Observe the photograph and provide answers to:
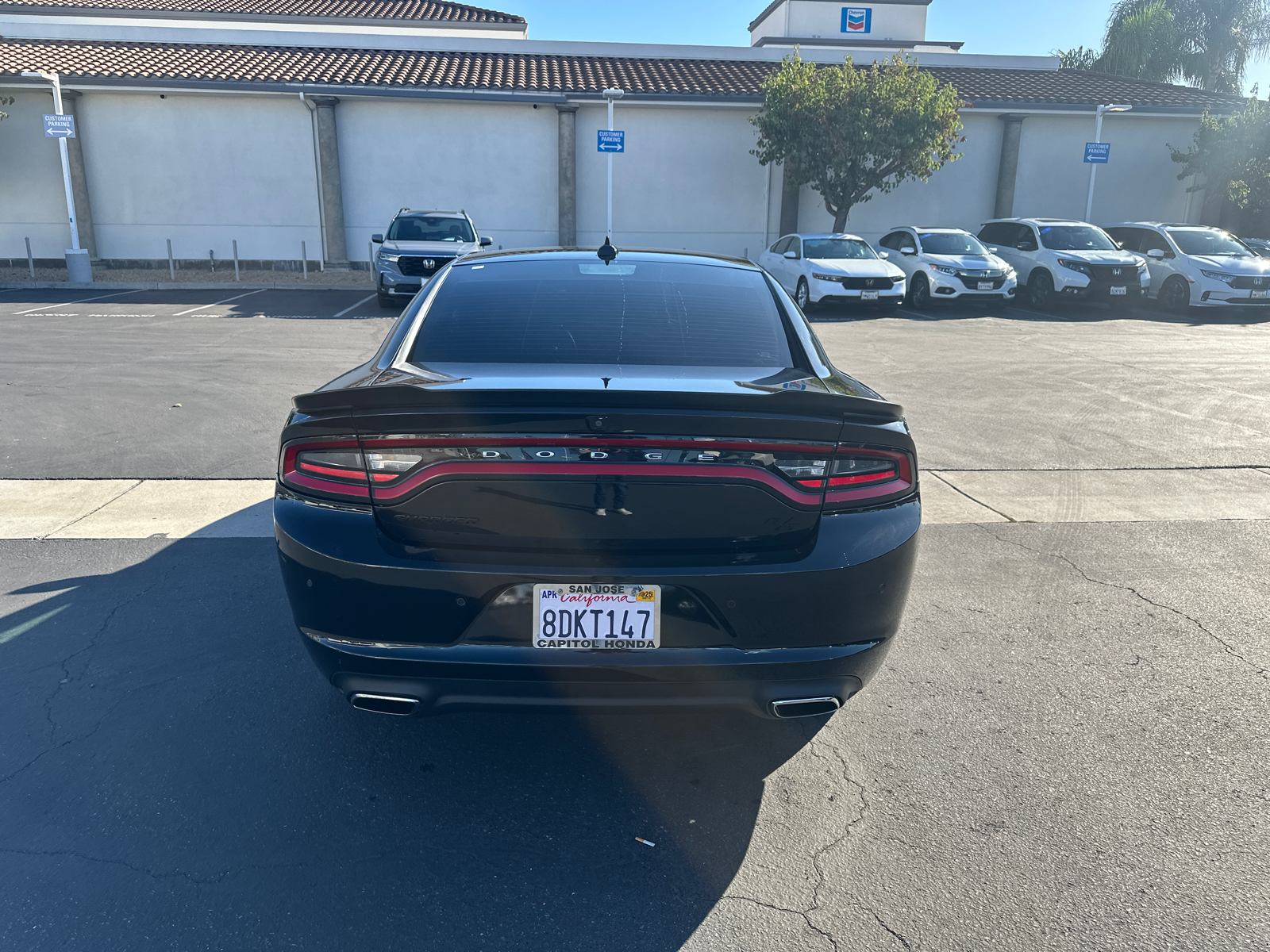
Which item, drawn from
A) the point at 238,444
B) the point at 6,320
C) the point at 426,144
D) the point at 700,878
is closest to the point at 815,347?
the point at 700,878

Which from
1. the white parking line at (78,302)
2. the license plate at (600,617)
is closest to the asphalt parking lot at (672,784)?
the license plate at (600,617)

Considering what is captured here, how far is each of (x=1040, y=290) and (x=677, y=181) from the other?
33.2 ft

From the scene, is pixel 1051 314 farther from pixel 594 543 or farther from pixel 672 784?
pixel 594 543

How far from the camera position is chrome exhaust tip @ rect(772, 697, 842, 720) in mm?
2719

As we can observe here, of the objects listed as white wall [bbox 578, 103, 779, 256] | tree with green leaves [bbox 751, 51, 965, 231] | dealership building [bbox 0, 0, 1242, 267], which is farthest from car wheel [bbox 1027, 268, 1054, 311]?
white wall [bbox 578, 103, 779, 256]

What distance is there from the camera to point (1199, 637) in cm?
418

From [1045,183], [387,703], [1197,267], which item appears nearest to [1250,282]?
[1197,267]

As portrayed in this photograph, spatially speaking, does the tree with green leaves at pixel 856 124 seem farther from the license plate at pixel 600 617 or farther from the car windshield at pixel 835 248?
the license plate at pixel 600 617

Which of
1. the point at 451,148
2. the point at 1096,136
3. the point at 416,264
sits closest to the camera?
the point at 416,264

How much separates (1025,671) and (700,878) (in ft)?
6.35

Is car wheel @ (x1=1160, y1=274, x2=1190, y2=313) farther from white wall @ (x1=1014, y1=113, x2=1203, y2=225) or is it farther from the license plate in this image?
the license plate

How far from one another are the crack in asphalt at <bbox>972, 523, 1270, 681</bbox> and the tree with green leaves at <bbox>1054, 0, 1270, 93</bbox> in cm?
4206

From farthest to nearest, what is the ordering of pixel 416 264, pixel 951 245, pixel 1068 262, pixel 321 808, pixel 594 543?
pixel 951 245, pixel 1068 262, pixel 416 264, pixel 321 808, pixel 594 543

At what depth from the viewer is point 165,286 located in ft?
74.8
